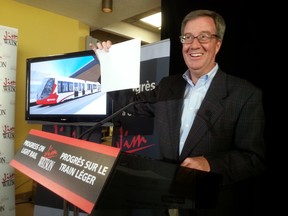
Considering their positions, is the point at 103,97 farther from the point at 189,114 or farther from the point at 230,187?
the point at 230,187

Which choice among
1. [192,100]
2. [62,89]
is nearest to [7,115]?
[62,89]

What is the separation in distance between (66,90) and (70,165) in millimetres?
1466

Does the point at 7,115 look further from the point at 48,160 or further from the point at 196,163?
the point at 196,163

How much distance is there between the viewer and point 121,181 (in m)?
0.58

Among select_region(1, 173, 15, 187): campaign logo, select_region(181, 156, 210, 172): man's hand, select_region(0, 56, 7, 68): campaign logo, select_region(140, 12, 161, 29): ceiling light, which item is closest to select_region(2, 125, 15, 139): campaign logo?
select_region(1, 173, 15, 187): campaign logo

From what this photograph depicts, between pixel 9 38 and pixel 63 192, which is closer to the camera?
pixel 63 192

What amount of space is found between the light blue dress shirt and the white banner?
7.93 feet

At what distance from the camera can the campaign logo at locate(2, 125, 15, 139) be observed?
299cm

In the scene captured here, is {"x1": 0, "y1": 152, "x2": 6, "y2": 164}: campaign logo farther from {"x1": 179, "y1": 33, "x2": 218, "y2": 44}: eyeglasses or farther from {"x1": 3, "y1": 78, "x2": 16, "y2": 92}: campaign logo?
{"x1": 179, "y1": 33, "x2": 218, "y2": 44}: eyeglasses

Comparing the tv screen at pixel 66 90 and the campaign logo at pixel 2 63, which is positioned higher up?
the campaign logo at pixel 2 63

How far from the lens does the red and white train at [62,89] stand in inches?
77.5

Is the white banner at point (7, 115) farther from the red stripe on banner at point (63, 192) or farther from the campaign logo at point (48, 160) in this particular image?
the campaign logo at point (48, 160)

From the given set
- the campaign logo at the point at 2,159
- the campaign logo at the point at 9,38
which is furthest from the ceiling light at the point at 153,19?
the campaign logo at the point at 2,159

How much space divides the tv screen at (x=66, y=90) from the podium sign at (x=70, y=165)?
92cm
